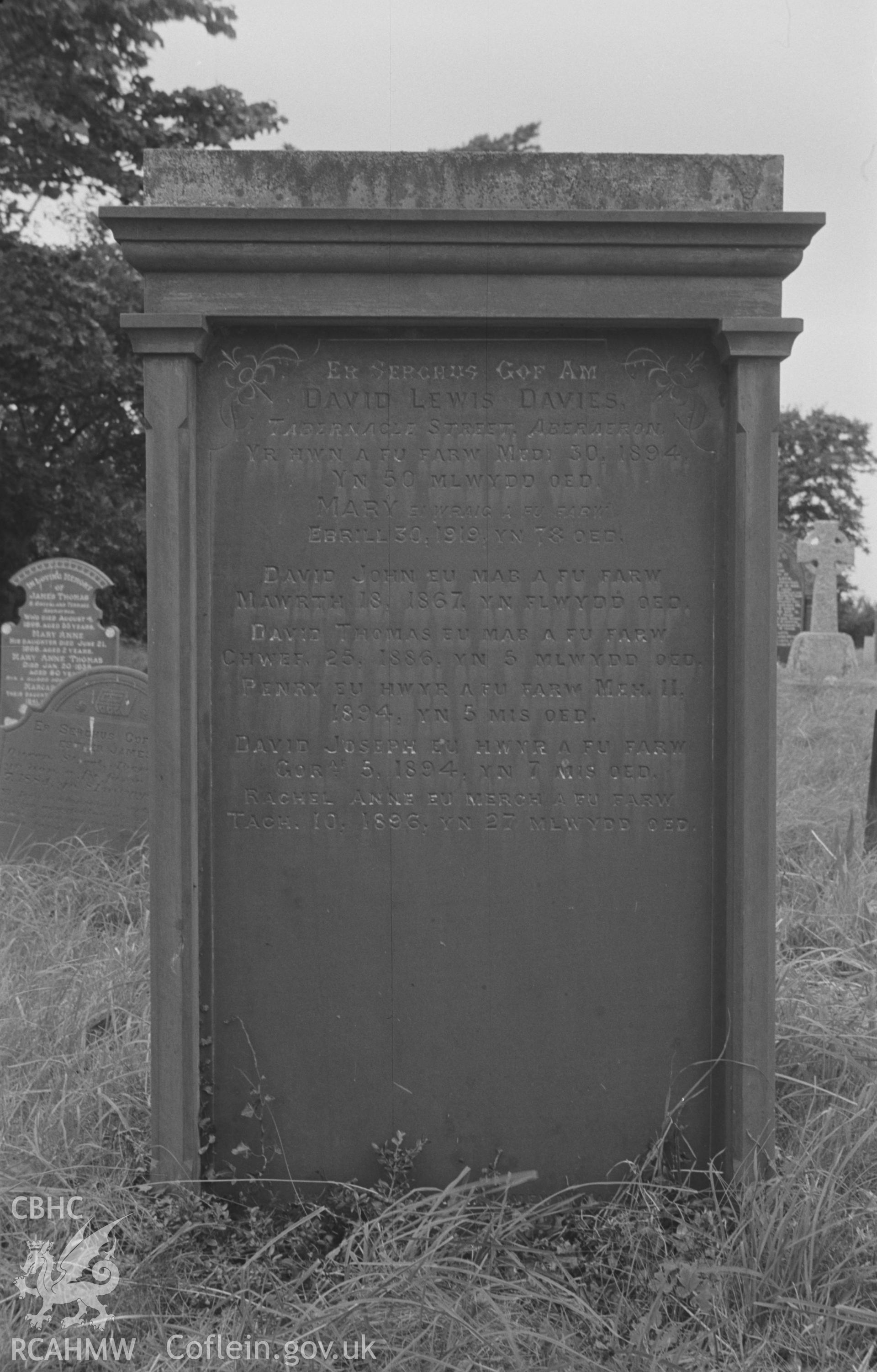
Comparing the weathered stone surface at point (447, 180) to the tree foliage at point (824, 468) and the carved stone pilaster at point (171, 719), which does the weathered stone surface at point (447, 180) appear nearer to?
the carved stone pilaster at point (171, 719)

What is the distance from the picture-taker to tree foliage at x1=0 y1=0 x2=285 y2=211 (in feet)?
42.6

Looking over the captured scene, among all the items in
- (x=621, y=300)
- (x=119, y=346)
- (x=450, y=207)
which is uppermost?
(x=119, y=346)

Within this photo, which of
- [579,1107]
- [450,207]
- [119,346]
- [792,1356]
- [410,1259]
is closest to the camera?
[792,1356]

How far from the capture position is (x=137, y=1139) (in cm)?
315

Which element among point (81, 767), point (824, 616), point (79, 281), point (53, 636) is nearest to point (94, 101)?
point (79, 281)

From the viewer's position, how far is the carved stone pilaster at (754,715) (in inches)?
113

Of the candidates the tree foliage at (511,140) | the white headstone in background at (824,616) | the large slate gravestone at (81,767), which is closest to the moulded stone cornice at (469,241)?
the large slate gravestone at (81,767)

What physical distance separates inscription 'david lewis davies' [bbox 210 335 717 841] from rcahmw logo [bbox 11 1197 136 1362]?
3.38ft

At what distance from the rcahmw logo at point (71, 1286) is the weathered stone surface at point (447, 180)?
2.54m

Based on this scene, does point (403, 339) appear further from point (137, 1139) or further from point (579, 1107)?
point (137, 1139)

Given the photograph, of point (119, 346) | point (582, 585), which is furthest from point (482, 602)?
point (119, 346)

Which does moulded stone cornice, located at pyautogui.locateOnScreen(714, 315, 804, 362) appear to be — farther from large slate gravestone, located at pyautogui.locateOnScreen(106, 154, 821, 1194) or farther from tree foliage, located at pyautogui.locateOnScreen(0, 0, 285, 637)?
tree foliage, located at pyautogui.locateOnScreen(0, 0, 285, 637)

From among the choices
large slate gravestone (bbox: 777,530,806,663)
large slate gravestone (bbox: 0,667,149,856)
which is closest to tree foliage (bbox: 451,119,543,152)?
large slate gravestone (bbox: 777,530,806,663)

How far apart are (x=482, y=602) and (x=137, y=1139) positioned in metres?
1.78
